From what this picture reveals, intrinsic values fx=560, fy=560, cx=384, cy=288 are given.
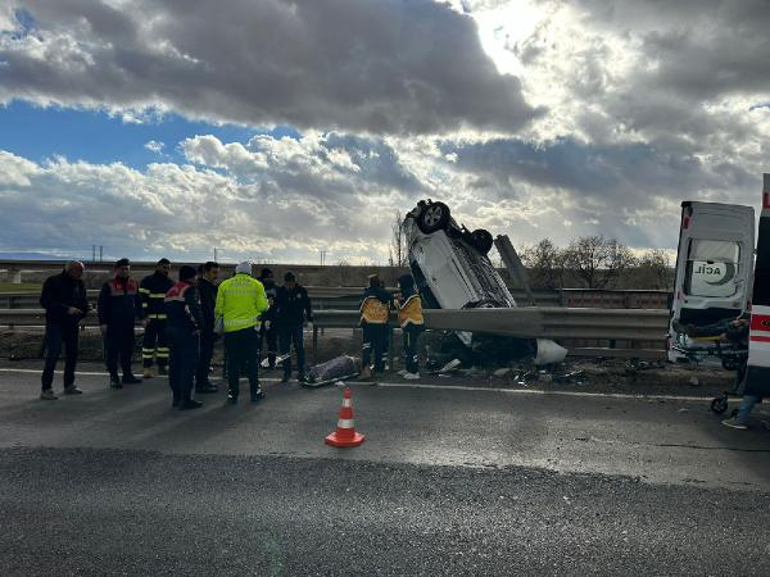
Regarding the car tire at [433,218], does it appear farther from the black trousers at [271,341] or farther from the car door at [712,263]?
the car door at [712,263]

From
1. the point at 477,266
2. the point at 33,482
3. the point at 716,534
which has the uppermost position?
the point at 477,266

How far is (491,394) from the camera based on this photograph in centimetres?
691

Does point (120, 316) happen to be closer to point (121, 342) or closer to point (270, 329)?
point (121, 342)

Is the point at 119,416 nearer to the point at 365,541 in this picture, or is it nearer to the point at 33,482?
the point at 33,482

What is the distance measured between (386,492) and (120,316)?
215 inches

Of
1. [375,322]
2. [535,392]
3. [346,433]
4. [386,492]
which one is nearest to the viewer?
[386,492]

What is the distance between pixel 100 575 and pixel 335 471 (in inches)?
70.0

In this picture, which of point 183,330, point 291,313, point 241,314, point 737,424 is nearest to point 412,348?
point 291,313

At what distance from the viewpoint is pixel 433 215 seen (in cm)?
907

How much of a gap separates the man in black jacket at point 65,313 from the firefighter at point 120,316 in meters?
0.42

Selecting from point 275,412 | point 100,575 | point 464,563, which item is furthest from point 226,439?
point 464,563

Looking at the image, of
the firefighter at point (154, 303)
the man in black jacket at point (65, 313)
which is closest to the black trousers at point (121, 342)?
the firefighter at point (154, 303)

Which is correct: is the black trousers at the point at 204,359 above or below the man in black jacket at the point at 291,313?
below

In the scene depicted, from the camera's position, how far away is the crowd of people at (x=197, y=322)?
263 inches
